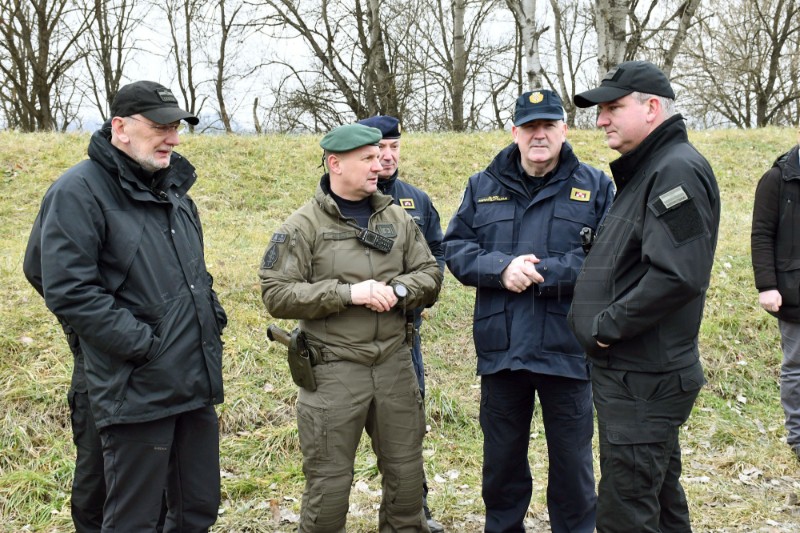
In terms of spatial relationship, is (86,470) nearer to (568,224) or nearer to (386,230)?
(386,230)

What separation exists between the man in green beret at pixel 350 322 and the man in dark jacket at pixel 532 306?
447mm

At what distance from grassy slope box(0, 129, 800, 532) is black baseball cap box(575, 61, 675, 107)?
8.54 ft

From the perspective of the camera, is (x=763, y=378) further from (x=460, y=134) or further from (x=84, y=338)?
(x=460, y=134)

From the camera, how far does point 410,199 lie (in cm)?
422

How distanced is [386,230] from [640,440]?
1.49 meters

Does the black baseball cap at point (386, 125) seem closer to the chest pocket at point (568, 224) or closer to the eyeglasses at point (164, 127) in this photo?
the chest pocket at point (568, 224)

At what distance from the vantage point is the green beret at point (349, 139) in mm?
3127

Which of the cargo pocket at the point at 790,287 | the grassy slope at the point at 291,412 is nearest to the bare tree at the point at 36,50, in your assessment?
the grassy slope at the point at 291,412

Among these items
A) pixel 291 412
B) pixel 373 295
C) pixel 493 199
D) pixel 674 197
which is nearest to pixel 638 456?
pixel 674 197

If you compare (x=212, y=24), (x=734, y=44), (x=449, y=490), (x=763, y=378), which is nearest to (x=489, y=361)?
(x=449, y=490)

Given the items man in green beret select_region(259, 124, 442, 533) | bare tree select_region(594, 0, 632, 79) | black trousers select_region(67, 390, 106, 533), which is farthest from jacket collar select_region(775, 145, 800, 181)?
bare tree select_region(594, 0, 632, 79)

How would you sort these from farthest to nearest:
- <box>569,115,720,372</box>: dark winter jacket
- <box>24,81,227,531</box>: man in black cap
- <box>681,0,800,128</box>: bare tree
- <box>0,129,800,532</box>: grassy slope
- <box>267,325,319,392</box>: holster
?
1. <box>681,0,800,128</box>: bare tree
2. <box>0,129,800,532</box>: grassy slope
3. <box>267,325,319,392</box>: holster
4. <box>24,81,227,531</box>: man in black cap
5. <box>569,115,720,372</box>: dark winter jacket

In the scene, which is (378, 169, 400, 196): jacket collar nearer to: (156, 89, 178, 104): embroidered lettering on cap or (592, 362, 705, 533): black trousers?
(156, 89, 178, 104): embroidered lettering on cap

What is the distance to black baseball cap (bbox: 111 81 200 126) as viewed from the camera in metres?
2.96
